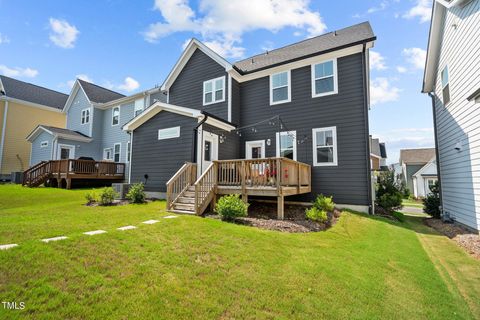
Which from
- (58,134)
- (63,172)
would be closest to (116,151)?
(58,134)

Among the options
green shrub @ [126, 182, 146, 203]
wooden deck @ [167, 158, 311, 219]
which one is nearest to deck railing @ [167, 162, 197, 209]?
wooden deck @ [167, 158, 311, 219]

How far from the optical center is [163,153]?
1123cm

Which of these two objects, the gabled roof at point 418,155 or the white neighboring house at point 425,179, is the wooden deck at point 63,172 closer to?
the white neighboring house at point 425,179

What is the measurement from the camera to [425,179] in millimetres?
26297

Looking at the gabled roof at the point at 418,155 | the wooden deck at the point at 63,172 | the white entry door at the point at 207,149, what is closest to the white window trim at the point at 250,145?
the white entry door at the point at 207,149

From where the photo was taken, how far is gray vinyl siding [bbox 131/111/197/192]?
1049 centimetres

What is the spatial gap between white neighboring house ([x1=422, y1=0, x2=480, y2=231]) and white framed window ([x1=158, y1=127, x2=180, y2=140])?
994cm

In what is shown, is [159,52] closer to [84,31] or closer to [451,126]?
[84,31]

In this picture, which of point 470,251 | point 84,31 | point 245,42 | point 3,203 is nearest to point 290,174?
point 470,251

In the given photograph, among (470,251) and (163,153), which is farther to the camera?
(163,153)

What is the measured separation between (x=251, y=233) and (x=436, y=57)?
11438 millimetres

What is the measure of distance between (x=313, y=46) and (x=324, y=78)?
2.67m

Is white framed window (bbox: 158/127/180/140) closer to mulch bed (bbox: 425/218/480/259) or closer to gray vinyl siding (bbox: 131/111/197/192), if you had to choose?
gray vinyl siding (bbox: 131/111/197/192)

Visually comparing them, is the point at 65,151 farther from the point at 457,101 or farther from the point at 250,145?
the point at 457,101
